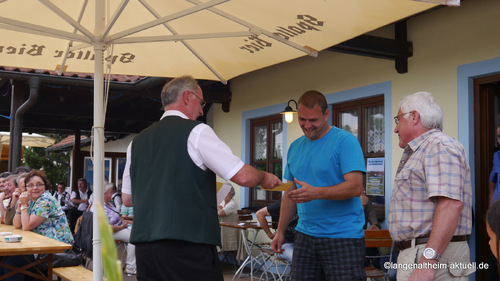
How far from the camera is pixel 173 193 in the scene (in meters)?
2.61

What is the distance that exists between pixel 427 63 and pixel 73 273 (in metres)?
4.24

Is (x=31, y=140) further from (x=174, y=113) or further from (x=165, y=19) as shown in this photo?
(x=174, y=113)

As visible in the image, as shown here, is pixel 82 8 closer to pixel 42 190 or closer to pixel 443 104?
pixel 42 190

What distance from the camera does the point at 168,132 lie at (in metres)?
2.70

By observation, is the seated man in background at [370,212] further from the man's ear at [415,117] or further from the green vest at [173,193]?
the green vest at [173,193]

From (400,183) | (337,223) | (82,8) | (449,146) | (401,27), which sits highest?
(401,27)

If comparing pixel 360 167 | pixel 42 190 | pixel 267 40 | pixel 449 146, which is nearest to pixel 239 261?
pixel 42 190

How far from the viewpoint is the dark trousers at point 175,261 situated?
→ 261 cm

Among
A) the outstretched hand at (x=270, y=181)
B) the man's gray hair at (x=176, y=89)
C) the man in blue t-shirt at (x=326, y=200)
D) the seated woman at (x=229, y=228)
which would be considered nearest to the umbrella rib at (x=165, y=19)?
the man's gray hair at (x=176, y=89)

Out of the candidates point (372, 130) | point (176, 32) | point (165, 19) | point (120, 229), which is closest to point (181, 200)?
point (165, 19)

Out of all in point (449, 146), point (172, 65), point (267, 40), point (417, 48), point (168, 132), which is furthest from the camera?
point (417, 48)

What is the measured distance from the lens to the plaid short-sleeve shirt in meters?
2.47

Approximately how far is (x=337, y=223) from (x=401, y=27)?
4085mm

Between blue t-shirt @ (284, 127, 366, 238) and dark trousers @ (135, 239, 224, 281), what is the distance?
0.77 metres
